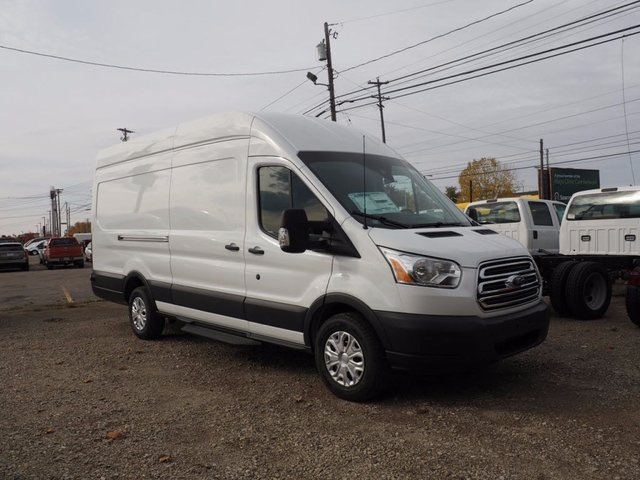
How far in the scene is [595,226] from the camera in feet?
32.0

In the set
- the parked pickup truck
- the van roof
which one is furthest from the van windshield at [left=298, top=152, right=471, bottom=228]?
the parked pickup truck

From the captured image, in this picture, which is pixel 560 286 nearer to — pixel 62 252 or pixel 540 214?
pixel 540 214

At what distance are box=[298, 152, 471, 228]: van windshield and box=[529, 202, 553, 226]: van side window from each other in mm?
5928

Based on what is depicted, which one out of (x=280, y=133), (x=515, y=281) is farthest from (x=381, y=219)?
(x=280, y=133)

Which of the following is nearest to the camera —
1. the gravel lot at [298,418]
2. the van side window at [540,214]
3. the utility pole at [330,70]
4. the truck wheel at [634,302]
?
the gravel lot at [298,418]

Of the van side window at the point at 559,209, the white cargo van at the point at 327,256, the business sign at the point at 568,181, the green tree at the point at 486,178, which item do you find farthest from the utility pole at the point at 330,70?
the green tree at the point at 486,178

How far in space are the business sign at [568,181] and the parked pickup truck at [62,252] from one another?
36552 millimetres

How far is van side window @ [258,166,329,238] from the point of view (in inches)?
200

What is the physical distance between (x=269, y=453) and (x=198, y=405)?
1.24 meters

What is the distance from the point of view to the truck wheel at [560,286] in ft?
27.4

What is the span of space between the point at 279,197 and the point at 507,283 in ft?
7.19

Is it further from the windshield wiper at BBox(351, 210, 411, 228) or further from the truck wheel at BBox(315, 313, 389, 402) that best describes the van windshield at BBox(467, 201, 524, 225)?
the truck wheel at BBox(315, 313, 389, 402)

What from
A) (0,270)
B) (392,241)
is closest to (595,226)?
(392,241)

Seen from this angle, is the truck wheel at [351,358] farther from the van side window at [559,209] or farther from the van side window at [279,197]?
the van side window at [559,209]
